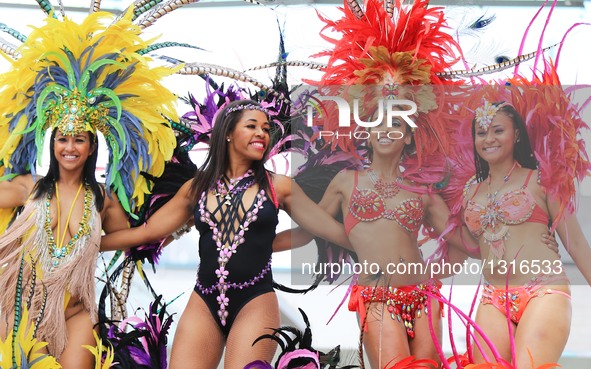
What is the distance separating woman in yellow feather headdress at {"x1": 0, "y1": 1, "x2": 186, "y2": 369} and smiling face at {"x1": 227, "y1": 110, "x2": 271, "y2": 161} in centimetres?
32

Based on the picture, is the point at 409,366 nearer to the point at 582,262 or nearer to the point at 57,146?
the point at 582,262

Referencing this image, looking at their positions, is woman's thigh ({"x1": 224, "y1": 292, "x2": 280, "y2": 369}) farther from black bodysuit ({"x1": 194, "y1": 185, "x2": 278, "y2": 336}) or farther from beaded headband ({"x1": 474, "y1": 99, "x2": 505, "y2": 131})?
beaded headband ({"x1": 474, "y1": 99, "x2": 505, "y2": 131})

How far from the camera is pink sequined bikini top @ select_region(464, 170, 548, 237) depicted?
3047 mm

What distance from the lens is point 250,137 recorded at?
308cm

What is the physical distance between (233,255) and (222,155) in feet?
1.34

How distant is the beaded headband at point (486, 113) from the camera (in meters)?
3.14

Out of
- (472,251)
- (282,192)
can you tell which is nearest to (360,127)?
(282,192)

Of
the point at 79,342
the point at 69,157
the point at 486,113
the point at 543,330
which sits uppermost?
the point at 486,113

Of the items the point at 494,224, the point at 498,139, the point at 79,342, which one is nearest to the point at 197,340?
the point at 79,342

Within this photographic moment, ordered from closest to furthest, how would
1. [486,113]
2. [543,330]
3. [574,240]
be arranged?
[543,330] → [574,240] → [486,113]

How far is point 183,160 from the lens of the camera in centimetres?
336

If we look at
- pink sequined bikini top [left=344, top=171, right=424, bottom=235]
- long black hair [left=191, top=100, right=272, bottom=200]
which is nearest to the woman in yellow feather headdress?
long black hair [left=191, top=100, right=272, bottom=200]

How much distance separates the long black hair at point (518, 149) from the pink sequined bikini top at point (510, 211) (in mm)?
52

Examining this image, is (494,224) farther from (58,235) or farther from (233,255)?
(58,235)
